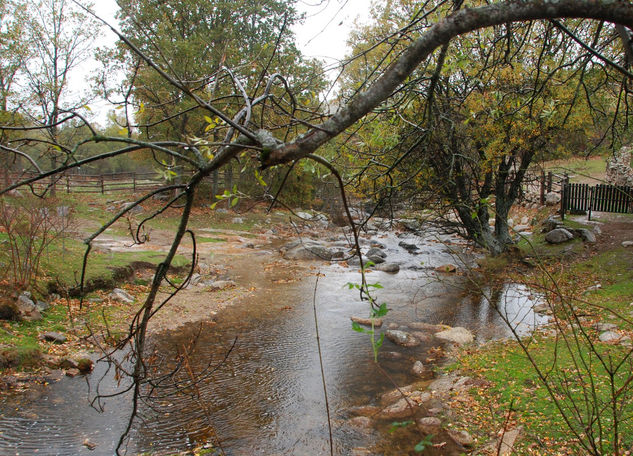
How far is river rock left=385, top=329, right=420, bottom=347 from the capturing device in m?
8.05

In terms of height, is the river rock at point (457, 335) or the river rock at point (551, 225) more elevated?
the river rock at point (551, 225)

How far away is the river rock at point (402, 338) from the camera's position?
805cm

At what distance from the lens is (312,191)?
34.1 m

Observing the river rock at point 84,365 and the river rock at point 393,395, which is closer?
the river rock at point 393,395

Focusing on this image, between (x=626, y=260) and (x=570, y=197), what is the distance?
7335mm

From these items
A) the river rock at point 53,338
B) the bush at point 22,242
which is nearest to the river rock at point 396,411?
the river rock at point 53,338

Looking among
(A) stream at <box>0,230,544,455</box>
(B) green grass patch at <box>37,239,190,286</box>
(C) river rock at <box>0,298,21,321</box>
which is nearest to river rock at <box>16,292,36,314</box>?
(C) river rock at <box>0,298,21,321</box>

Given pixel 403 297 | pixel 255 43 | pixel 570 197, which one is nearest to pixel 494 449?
pixel 403 297

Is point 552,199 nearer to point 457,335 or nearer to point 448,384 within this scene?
point 457,335

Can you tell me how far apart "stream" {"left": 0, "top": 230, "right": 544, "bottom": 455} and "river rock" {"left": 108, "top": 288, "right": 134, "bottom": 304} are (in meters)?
1.92

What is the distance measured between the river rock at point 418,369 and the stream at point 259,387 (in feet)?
0.32

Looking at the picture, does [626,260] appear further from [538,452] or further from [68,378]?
[68,378]

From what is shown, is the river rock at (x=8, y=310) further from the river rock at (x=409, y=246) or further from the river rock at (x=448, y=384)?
the river rock at (x=409, y=246)

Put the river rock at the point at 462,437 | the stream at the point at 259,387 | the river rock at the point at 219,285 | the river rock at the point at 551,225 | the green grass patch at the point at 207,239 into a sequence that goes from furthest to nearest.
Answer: the green grass patch at the point at 207,239 < the river rock at the point at 551,225 < the river rock at the point at 219,285 < the stream at the point at 259,387 < the river rock at the point at 462,437
